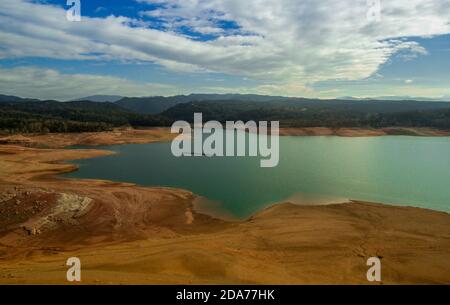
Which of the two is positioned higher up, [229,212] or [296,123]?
[296,123]

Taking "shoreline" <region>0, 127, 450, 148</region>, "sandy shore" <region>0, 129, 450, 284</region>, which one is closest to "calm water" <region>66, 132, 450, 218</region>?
"sandy shore" <region>0, 129, 450, 284</region>

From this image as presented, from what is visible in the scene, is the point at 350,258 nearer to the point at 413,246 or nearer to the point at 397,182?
the point at 413,246

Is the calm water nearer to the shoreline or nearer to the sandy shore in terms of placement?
the sandy shore

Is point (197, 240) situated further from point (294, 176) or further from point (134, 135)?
point (134, 135)

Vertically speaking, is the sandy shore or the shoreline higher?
the shoreline

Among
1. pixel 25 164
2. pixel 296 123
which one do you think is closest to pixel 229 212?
pixel 25 164

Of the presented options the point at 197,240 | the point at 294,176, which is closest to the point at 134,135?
the point at 294,176
